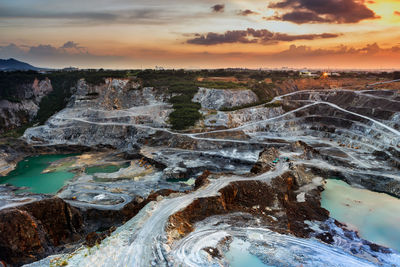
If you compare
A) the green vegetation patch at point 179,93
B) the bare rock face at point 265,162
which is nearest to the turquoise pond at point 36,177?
the green vegetation patch at point 179,93

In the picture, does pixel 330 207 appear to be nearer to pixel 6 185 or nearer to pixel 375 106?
pixel 375 106

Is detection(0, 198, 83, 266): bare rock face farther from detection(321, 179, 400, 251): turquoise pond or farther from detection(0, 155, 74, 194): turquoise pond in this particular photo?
detection(321, 179, 400, 251): turquoise pond

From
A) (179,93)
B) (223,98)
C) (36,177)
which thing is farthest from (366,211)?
(179,93)

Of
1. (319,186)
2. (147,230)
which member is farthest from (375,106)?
(147,230)

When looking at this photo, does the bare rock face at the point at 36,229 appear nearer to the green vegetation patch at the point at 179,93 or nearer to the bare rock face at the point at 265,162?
the bare rock face at the point at 265,162

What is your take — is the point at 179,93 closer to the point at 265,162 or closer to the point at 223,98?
the point at 223,98

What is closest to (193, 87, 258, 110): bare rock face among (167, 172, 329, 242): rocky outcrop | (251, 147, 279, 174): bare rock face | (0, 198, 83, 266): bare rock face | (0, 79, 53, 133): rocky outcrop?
(251, 147, 279, 174): bare rock face
